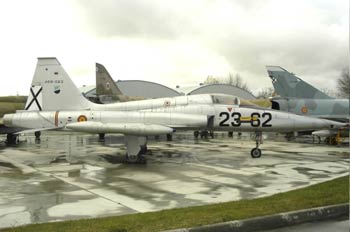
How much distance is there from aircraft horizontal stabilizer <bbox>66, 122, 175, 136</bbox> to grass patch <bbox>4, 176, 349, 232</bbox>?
6.17 meters

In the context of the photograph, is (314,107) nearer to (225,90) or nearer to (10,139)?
(10,139)

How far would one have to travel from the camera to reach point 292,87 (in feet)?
69.4

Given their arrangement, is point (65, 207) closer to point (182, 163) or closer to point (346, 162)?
point (182, 163)

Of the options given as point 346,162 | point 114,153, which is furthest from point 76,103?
point 346,162

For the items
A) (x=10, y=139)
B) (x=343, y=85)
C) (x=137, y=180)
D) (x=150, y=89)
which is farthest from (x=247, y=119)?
(x=343, y=85)

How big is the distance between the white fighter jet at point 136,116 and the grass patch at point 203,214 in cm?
657

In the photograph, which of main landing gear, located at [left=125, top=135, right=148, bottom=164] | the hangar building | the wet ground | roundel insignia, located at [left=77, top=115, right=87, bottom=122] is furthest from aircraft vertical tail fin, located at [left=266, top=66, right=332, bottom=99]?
the hangar building

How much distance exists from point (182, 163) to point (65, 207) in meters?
6.80

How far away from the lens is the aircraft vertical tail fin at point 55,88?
15.2 meters

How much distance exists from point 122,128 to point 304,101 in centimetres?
1171

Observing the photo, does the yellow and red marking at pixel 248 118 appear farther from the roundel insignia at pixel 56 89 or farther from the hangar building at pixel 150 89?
the hangar building at pixel 150 89

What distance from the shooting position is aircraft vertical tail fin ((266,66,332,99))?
69.4ft

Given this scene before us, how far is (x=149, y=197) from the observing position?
312 inches

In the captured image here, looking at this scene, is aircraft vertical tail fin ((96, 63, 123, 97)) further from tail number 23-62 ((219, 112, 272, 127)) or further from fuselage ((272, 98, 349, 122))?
tail number 23-62 ((219, 112, 272, 127))
